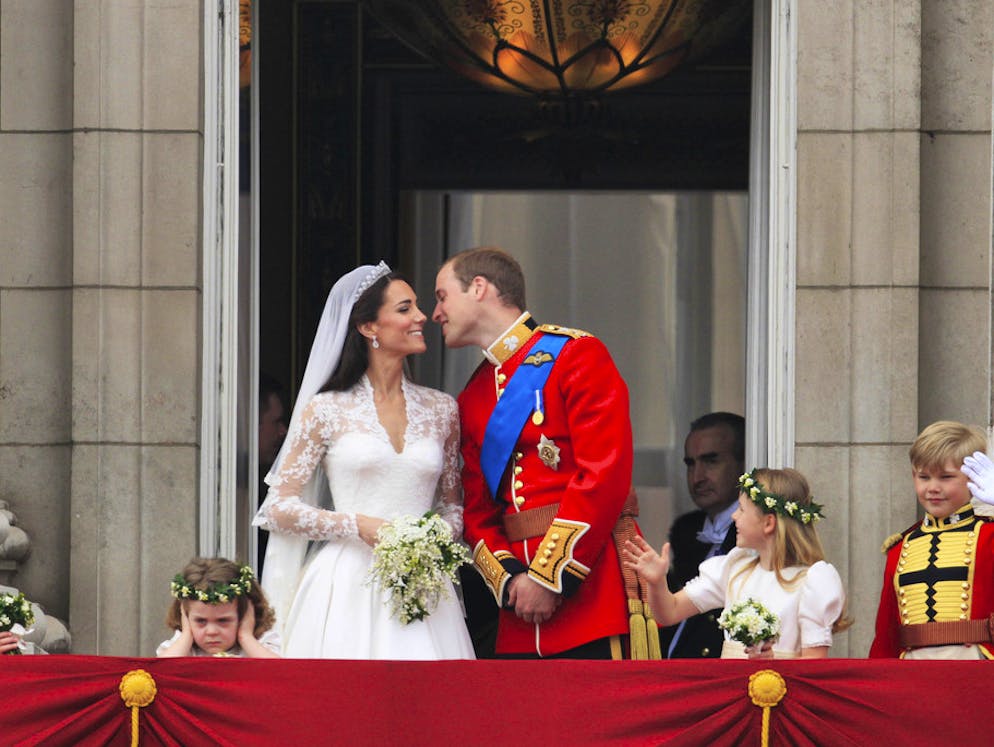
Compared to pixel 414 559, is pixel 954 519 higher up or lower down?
higher up

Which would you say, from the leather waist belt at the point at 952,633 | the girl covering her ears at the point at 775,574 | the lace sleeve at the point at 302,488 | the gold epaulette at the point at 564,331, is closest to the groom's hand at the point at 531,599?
the girl covering her ears at the point at 775,574

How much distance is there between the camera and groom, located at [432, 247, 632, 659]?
6.80m

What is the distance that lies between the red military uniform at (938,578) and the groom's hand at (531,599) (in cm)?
105

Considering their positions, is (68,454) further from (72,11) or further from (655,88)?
(655,88)

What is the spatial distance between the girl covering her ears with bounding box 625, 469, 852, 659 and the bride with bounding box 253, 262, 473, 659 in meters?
0.73

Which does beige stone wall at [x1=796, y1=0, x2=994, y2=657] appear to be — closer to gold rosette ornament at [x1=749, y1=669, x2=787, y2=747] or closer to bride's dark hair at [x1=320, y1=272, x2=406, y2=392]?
bride's dark hair at [x1=320, y1=272, x2=406, y2=392]

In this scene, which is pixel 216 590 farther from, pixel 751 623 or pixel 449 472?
pixel 751 623

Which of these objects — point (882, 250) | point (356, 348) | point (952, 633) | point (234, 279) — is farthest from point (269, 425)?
point (952, 633)

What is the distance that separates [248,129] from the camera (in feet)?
28.5

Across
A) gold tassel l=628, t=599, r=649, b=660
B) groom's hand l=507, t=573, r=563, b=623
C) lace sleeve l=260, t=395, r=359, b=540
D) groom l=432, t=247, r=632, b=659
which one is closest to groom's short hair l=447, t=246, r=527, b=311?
groom l=432, t=247, r=632, b=659

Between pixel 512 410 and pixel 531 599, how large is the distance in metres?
0.65

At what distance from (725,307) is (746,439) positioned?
4.54 metres

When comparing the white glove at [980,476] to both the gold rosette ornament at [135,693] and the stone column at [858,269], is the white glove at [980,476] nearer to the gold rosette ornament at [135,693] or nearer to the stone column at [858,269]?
the stone column at [858,269]

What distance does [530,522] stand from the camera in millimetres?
6988
